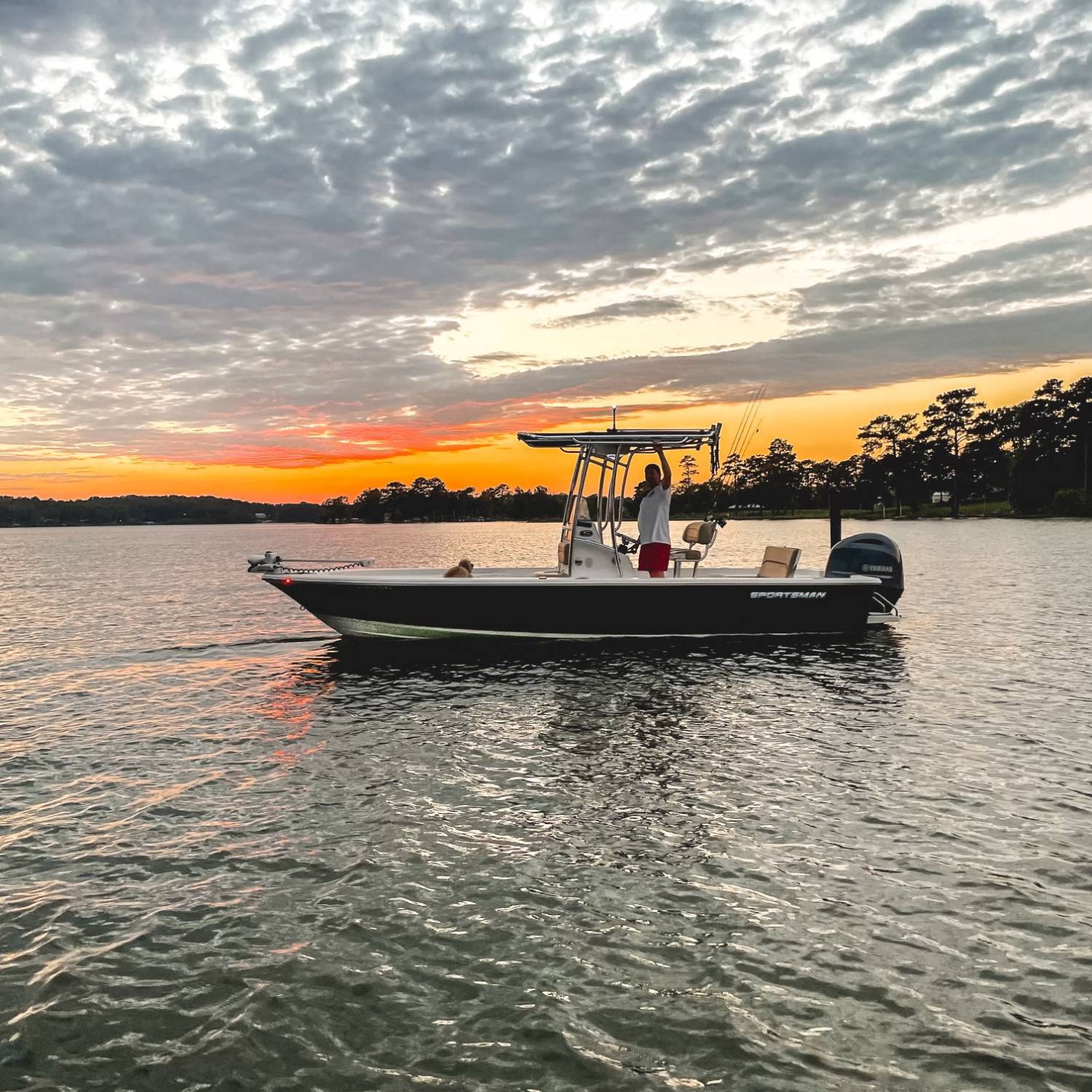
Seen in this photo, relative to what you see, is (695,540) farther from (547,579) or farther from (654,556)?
(547,579)

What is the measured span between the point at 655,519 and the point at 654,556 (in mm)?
827

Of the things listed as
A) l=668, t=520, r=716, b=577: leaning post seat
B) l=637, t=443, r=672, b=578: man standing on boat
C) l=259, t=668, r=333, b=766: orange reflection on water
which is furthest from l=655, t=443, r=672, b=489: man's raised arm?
l=259, t=668, r=333, b=766: orange reflection on water

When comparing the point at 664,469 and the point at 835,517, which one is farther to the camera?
the point at 835,517

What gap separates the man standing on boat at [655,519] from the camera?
1617 cm

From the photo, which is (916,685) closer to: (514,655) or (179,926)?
(514,655)

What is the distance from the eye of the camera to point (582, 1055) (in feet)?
14.2

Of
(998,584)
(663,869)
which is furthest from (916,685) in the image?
(998,584)

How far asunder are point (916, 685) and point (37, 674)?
53.8ft

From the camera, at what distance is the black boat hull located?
16203 mm

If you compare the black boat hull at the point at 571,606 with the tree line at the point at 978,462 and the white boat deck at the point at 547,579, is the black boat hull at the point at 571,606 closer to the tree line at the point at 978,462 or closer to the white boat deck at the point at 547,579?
the white boat deck at the point at 547,579

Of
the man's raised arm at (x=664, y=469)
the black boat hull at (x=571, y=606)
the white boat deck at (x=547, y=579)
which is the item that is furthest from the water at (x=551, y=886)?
the man's raised arm at (x=664, y=469)

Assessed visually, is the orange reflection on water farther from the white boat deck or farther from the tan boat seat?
the tan boat seat

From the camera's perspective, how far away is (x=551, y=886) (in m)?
6.30

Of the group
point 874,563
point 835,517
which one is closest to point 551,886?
point 874,563
